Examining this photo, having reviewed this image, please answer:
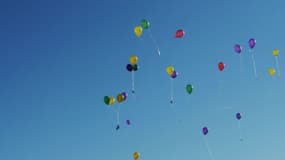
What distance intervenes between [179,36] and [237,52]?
8.51ft

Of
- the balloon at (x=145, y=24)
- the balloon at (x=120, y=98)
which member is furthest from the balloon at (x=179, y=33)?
the balloon at (x=120, y=98)

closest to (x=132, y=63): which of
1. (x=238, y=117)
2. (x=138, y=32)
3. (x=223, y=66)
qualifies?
(x=138, y=32)

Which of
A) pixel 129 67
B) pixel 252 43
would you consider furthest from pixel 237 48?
pixel 129 67

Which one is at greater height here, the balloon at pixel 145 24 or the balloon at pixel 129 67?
the balloon at pixel 145 24

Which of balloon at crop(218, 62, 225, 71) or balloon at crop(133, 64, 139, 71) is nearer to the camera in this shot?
balloon at crop(218, 62, 225, 71)

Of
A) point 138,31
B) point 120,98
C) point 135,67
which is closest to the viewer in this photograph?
point 138,31

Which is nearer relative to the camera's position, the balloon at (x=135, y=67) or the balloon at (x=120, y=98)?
the balloon at (x=135, y=67)

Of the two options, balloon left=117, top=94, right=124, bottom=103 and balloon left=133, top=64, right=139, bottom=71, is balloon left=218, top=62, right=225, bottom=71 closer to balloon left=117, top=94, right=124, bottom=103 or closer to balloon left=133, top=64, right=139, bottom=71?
balloon left=133, top=64, right=139, bottom=71

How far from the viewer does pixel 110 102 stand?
2306 centimetres

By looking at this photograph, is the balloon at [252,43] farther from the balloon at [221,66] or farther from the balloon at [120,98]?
the balloon at [120,98]

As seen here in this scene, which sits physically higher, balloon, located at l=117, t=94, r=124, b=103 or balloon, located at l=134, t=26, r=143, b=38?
balloon, located at l=134, t=26, r=143, b=38

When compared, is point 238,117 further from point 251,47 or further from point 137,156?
point 137,156

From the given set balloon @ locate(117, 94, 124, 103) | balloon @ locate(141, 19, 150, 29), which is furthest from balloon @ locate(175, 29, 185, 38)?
balloon @ locate(117, 94, 124, 103)

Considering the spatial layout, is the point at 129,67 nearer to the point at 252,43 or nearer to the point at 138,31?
the point at 138,31
